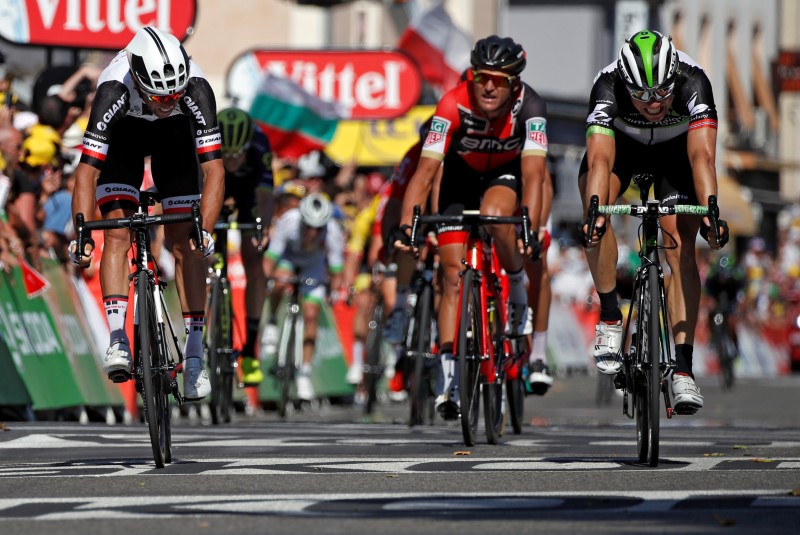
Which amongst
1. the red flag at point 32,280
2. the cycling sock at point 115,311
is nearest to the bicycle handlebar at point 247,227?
the red flag at point 32,280

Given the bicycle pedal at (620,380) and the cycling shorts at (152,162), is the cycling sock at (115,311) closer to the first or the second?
the cycling shorts at (152,162)

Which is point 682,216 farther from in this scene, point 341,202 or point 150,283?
point 341,202

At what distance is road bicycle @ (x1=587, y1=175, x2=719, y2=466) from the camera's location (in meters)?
10.3

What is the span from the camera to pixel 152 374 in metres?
10.3

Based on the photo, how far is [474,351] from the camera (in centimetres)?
1210

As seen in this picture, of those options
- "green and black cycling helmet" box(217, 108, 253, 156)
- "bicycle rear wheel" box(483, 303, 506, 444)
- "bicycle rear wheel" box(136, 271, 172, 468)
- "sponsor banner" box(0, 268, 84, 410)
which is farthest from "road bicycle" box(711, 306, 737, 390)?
"bicycle rear wheel" box(136, 271, 172, 468)

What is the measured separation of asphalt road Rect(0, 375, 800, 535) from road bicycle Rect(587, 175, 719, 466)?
0.81 ft

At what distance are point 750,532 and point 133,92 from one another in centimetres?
454

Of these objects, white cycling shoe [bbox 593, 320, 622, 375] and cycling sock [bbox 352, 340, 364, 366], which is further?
cycling sock [bbox 352, 340, 364, 366]

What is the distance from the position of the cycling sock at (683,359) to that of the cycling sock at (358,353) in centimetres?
1145

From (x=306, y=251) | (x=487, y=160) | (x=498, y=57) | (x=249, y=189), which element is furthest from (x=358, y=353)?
(x=498, y=57)

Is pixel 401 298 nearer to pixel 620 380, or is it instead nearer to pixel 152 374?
pixel 620 380

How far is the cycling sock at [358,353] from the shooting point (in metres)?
22.2

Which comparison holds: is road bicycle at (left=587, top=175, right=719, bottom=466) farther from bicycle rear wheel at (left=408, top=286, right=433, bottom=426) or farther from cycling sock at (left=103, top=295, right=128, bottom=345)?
bicycle rear wheel at (left=408, top=286, right=433, bottom=426)
